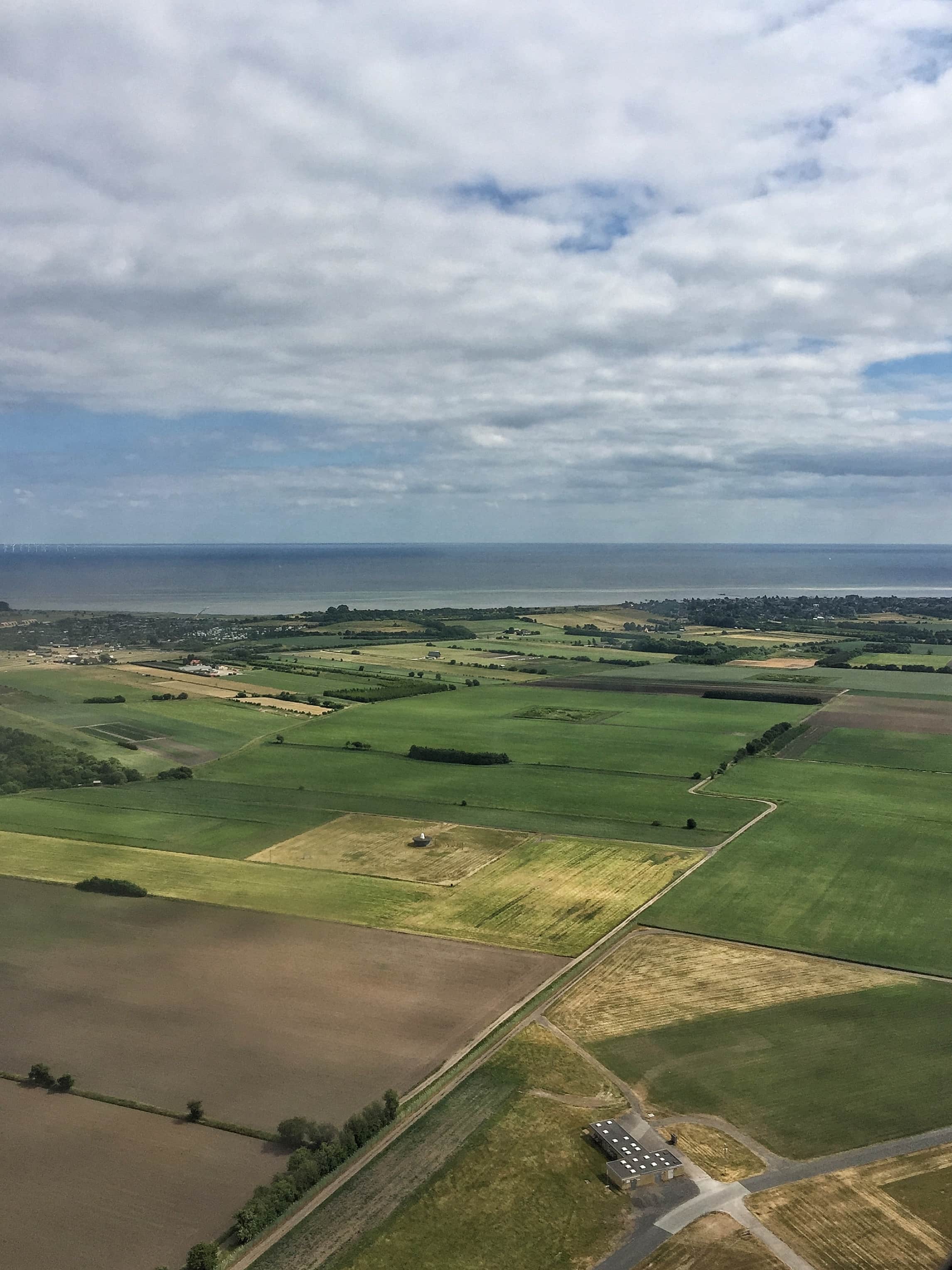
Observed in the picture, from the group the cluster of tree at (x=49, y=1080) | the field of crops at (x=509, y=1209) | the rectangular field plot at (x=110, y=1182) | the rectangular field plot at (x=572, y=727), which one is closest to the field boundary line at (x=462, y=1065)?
the field of crops at (x=509, y=1209)

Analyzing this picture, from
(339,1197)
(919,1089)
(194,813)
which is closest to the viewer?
(339,1197)

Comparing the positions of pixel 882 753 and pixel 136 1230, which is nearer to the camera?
pixel 136 1230

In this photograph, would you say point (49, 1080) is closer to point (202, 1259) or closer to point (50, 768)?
point (202, 1259)

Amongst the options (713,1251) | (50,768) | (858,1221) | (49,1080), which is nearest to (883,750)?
(858,1221)

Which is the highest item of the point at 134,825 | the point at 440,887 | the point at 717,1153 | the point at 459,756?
the point at 459,756

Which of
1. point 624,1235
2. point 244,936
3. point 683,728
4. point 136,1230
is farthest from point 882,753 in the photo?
point 136,1230

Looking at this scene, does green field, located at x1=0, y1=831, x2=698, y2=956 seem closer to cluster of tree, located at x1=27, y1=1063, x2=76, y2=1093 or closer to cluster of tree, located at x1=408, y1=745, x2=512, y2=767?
cluster of tree, located at x1=27, y1=1063, x2=76, y2=1093

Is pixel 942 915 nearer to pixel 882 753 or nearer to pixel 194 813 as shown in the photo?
pixel 882 753

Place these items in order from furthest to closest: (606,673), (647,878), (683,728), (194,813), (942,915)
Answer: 1. (606,673)
2. (683,728)
3. (194,813)
4. (647,878)
5. (942,915)
